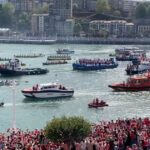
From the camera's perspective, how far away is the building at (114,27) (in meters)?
139

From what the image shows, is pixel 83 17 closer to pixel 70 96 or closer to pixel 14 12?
pixel 14 12

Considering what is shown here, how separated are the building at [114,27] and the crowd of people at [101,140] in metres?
115

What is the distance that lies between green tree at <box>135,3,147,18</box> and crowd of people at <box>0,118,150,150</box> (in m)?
128

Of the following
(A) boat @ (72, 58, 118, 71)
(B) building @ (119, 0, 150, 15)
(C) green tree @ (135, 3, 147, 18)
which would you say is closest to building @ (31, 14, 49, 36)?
(C) green tree @ (135, 3, 147, 18)

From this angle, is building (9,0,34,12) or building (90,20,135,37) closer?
building (90,20,135,37)

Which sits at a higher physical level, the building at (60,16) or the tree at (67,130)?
the tree at (67,130)

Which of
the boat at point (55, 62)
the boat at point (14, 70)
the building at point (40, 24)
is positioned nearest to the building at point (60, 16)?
the building at point (40, 24)

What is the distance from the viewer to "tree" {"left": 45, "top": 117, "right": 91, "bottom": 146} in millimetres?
21188

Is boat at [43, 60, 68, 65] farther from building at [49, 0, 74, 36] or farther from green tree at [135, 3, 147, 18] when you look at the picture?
green tree at [135, 3, 147, 18]

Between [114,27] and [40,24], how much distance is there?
15.4 meters

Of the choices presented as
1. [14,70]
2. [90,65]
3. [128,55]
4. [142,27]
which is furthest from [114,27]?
[14,70]

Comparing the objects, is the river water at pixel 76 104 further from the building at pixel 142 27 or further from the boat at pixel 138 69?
the building at pixel 142 27

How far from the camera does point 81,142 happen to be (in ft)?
67.1

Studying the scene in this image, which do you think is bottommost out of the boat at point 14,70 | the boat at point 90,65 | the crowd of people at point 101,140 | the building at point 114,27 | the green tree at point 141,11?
the building at point 114,27
